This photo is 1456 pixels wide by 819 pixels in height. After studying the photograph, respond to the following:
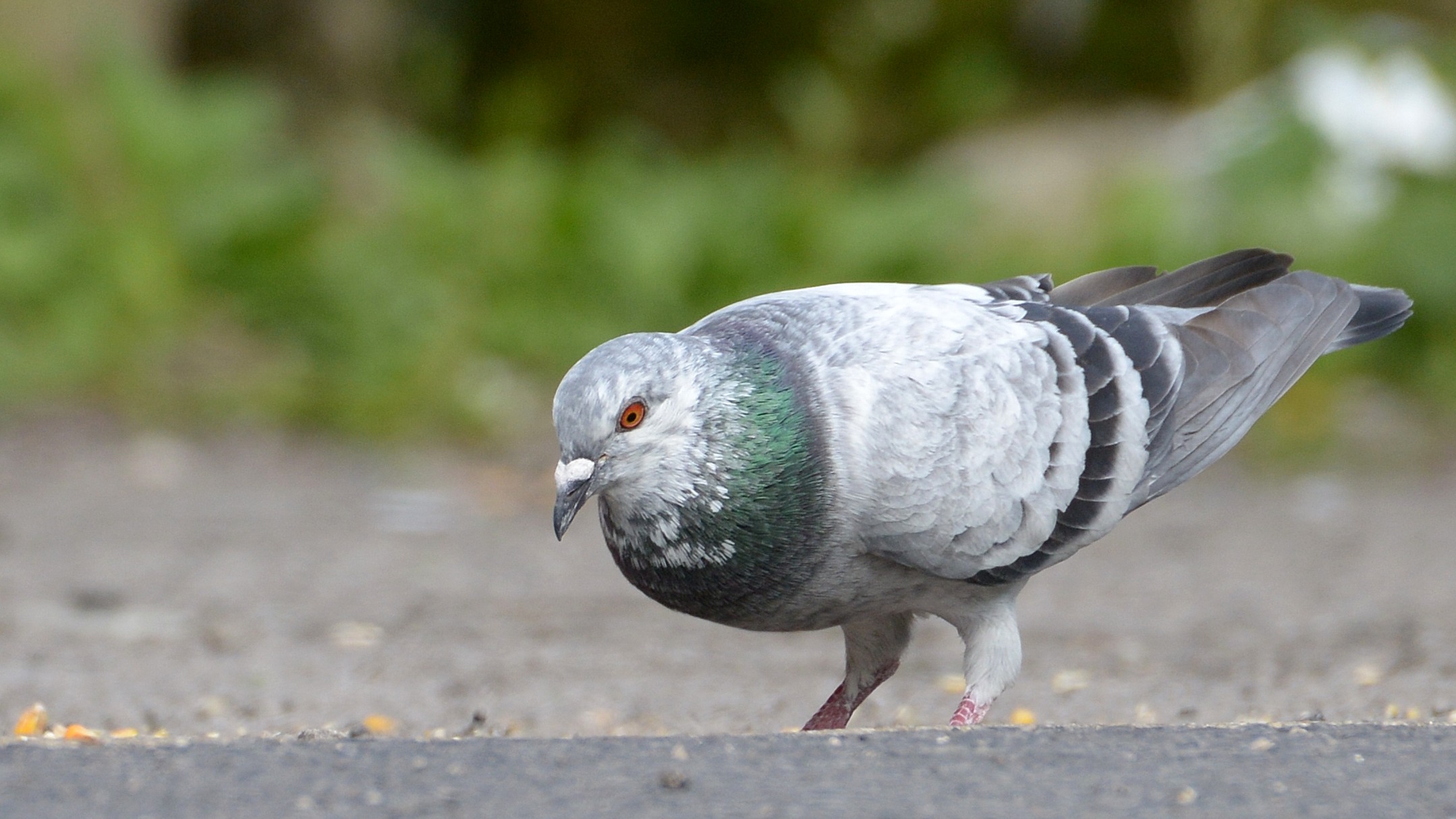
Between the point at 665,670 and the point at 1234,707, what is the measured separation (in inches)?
65.2

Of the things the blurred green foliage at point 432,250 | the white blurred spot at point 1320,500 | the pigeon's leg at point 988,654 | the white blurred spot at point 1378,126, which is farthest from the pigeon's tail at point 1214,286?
the white blurred spot at point 1378,126

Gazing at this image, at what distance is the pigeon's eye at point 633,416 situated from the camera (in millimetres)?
3088

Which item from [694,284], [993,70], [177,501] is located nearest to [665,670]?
[177,501]

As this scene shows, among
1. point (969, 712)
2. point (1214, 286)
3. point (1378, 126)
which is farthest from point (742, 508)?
point (1378, 126)

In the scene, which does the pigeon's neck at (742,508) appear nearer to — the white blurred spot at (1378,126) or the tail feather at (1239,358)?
the tail feather at (1239,358)

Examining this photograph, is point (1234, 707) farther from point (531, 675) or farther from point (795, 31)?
point (795, 31)

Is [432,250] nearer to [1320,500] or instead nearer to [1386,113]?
[1320,500]

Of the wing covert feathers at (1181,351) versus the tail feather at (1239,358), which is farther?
the tail feather at (1239,358)

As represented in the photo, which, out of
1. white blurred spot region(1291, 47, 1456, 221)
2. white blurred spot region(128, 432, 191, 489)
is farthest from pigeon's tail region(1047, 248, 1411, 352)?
white blurred spot region(128, 432, 191, 489)

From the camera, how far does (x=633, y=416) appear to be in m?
3.10

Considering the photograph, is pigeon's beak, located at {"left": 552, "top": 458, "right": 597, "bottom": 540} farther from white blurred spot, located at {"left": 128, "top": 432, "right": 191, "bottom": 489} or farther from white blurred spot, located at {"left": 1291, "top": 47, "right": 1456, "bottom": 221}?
white blurred spot, located at {"left": 1291, "top": 47, "right": 1456, "bottom": 221}

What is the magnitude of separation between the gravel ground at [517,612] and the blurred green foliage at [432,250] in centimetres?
40

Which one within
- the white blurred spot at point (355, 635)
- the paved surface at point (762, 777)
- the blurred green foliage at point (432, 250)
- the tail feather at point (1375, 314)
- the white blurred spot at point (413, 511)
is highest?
the tail feather at point (1375, 314)

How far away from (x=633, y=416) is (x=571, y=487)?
0.59ft
